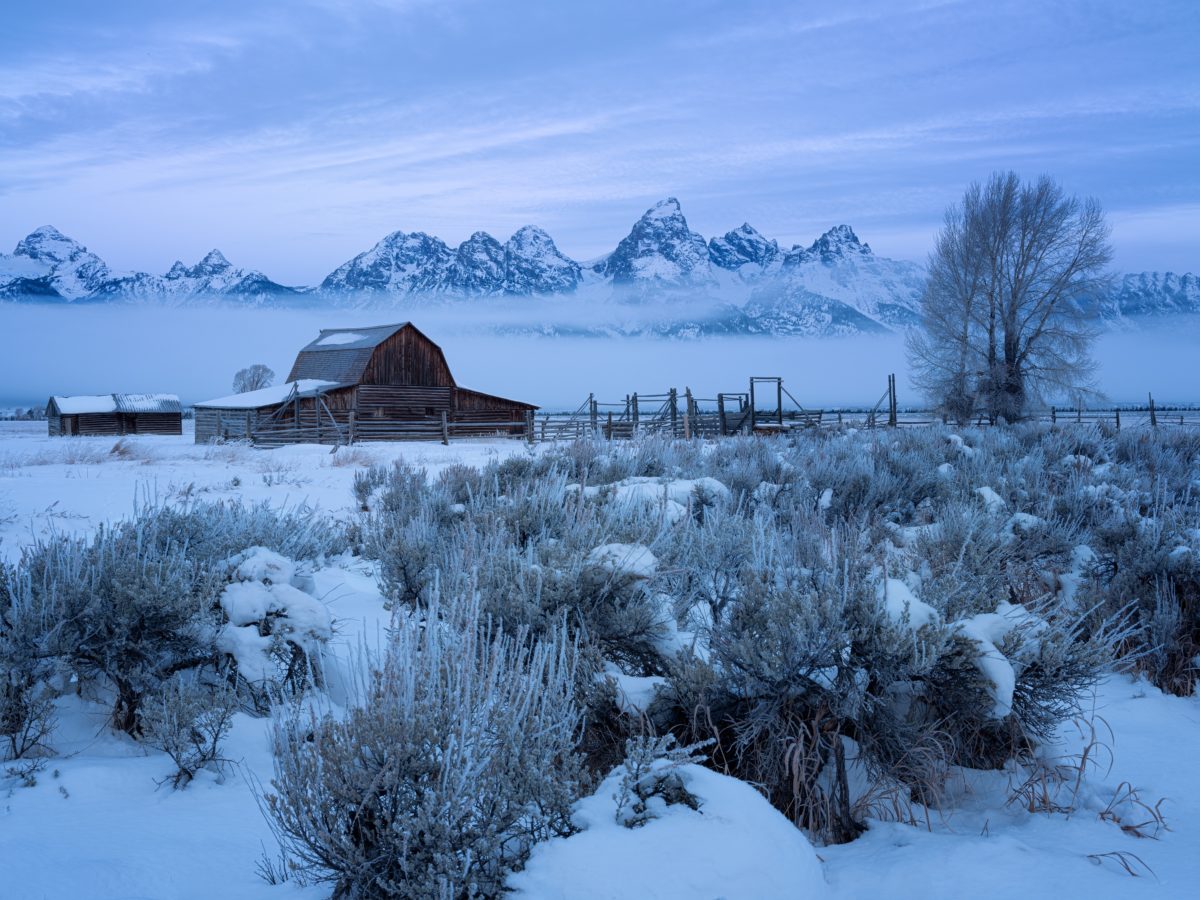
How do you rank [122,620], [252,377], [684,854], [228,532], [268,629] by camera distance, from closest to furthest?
[684,854] → [122,620] → [268,629] → [228,532] → [252,377]

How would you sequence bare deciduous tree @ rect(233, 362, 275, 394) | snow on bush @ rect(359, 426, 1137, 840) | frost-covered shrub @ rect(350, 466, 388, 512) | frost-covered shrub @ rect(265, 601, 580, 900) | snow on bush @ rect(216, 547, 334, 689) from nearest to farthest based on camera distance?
frost-covered shrub @ rect(265, 601, 580, 900) < snow on bush @ rect(359, 426, 1137, 840) < snow on bush @ rect(216, 547, 334, 689) < frost-covered shrub @ rect(350, 466, 388, 512) < bare deciduous tree @ rect(233, 362, 275, 394)

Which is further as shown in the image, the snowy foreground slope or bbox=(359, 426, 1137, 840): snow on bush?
bbox=(359, 426, 1137, 840): snow on bush

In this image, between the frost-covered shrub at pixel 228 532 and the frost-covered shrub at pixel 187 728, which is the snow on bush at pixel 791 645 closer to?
the frost-covered shrub at pixel 228 532

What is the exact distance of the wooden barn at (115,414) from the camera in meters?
49.7

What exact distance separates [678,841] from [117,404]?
57567 millimetres

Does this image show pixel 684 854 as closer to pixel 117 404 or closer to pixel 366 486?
pixel 366 486

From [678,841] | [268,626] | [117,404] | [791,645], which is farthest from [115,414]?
[678,841]

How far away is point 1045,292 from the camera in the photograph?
3259cm

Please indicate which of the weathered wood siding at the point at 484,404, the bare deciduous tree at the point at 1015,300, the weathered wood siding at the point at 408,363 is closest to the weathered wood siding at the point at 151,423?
the weathered wood siding at the point at 408,363

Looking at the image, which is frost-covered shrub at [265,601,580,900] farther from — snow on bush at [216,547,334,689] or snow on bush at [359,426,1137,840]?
snow on bush at [216,547,334,689]

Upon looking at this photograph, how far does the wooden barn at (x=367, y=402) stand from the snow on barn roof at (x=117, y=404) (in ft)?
55.9

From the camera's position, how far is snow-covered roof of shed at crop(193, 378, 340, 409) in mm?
34438

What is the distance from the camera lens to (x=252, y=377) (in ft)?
237

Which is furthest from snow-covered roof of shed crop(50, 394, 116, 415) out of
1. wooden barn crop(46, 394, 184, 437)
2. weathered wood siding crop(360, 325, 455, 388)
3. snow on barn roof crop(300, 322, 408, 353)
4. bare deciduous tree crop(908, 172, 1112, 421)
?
bare deciduous tree crop(908, 172, 1112, 421)
